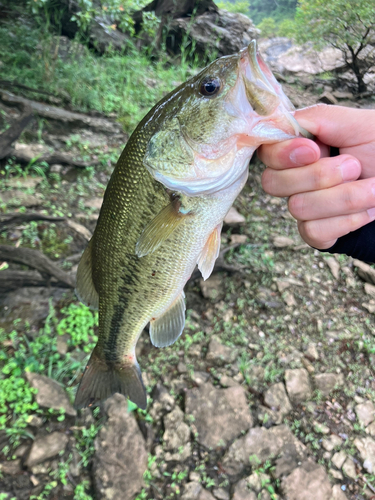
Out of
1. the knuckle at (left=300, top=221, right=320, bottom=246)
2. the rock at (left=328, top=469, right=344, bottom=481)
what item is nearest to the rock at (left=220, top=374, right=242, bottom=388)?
the rock at (left=328, top=469, right=344, bottom=481)

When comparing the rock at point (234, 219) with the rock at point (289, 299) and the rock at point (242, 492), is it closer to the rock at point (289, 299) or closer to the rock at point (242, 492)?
the rock at point (289, 299)

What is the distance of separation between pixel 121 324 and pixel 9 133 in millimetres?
2891

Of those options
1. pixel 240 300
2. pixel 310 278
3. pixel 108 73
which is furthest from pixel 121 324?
pixel 108 73

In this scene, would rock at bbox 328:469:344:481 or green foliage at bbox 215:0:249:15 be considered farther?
green foliage at bbox 215:0:249:15

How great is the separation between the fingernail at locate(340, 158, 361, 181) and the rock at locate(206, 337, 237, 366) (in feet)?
6.89

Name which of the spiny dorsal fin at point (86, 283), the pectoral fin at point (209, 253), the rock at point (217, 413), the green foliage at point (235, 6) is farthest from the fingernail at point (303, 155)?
the green foliage at point (235, 6)

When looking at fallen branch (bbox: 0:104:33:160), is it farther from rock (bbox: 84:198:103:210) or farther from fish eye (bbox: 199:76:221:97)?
fish eye (bbox: 199:76:221:97)

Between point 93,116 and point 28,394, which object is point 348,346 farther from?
point 93,116

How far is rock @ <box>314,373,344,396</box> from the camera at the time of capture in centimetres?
271

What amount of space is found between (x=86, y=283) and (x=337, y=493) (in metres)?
2.25

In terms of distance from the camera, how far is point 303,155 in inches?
43.3

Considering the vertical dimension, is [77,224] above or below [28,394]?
above

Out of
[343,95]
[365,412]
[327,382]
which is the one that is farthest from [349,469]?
[343,95]

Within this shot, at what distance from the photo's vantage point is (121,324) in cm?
152
